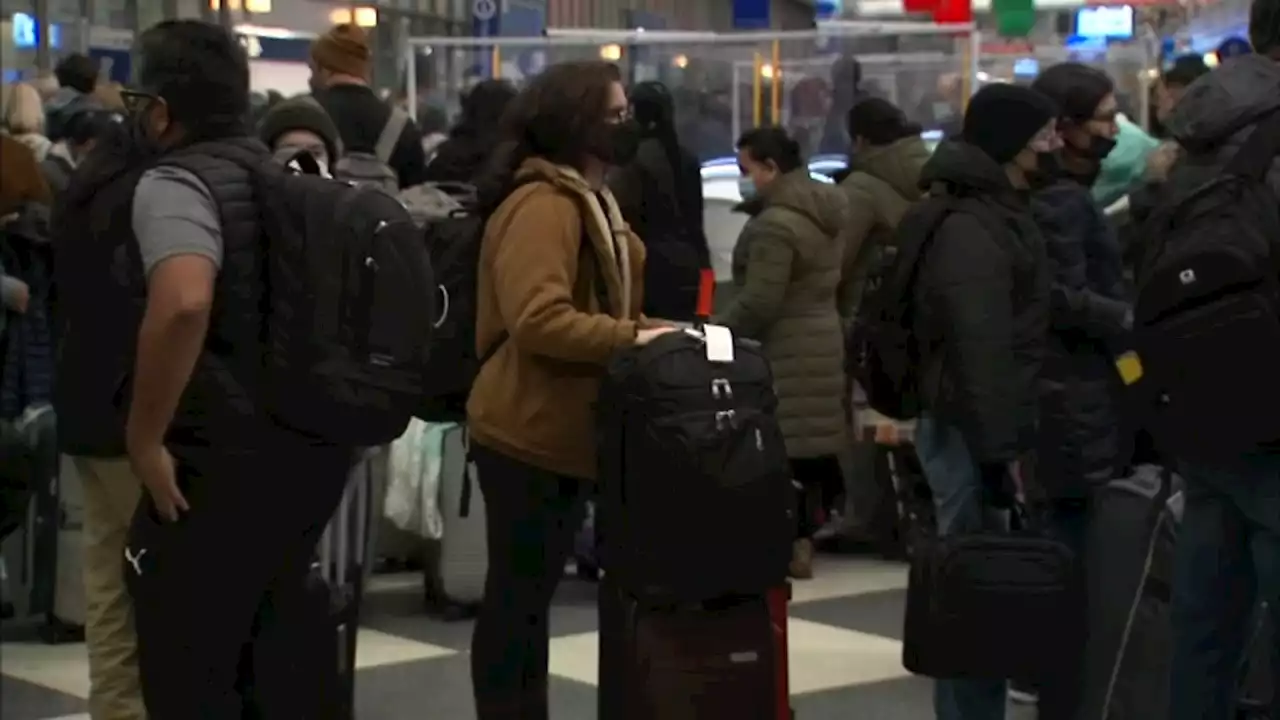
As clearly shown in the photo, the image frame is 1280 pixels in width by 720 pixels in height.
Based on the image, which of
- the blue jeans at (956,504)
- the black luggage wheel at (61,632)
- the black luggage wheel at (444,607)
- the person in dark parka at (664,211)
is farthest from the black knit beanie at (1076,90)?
the black luggage wheel at (61,632)

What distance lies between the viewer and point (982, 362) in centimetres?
493

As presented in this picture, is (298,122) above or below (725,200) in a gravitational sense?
above

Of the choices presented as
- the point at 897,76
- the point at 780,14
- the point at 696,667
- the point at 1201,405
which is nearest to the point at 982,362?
the point at 1201,405

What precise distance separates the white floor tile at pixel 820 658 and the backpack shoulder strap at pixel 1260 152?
8.26 feet

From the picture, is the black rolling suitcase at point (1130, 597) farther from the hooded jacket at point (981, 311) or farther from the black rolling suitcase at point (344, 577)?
the black rolling suitcase at point (344, 577)

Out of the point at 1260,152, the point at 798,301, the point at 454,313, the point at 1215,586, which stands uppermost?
the point at 1260,152

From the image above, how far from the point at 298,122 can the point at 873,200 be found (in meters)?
3.72

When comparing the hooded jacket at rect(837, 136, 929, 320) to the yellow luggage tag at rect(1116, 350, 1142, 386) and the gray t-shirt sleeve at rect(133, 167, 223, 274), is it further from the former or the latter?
the gray t-shirt sleeve at rect(133, 167, 223, 274)

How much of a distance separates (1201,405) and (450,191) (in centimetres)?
349

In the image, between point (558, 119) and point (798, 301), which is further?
point (798, 301)

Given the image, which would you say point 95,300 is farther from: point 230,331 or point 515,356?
point 515,356

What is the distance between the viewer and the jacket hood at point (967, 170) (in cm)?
505

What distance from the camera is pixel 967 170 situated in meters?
5.04

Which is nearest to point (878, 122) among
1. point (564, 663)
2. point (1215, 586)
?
point (564, 663)
